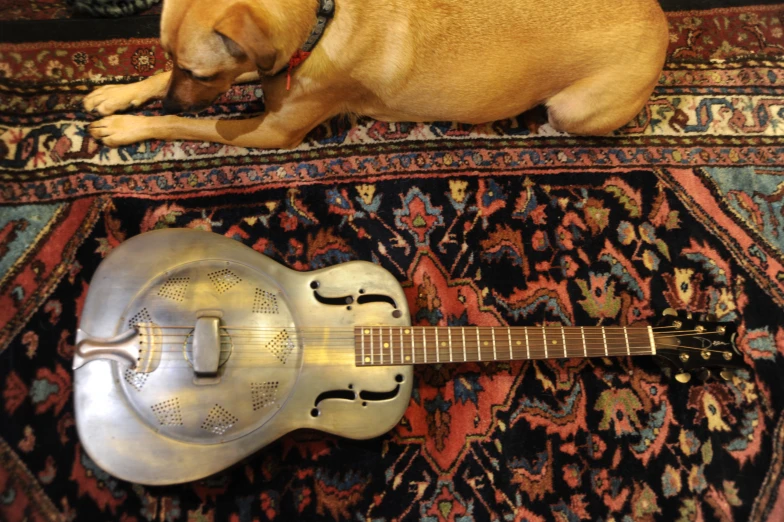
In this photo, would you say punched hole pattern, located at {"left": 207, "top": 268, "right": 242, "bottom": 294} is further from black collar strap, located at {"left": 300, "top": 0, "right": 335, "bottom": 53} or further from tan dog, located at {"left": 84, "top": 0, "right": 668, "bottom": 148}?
black collar strap, located at {"left": 300, "top": 0, "right": 335, "bottom": 53}

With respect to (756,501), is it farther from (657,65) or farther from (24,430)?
(24,430)

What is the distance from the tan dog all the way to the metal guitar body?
1.67 ft

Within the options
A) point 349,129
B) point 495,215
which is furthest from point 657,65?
point 349,129

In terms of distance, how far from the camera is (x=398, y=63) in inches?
63.8

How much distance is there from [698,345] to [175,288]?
1821 mm

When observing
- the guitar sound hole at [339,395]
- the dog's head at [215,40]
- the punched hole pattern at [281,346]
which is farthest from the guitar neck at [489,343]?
the dog's head at [215,40]

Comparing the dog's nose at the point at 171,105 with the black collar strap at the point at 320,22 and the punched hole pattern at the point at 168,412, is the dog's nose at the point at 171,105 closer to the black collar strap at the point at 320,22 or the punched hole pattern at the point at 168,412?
the black collar strap at the point at 320,22

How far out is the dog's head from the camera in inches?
51.6

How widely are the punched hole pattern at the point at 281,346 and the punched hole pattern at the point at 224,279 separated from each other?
8.8 inches

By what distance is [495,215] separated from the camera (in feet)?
6.52

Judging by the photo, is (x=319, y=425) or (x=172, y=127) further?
(x=172, y=127)

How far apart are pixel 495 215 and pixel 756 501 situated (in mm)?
1455

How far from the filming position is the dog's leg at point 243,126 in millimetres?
1723

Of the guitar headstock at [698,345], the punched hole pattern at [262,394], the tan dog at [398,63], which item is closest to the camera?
the tan dog at [398,63]
